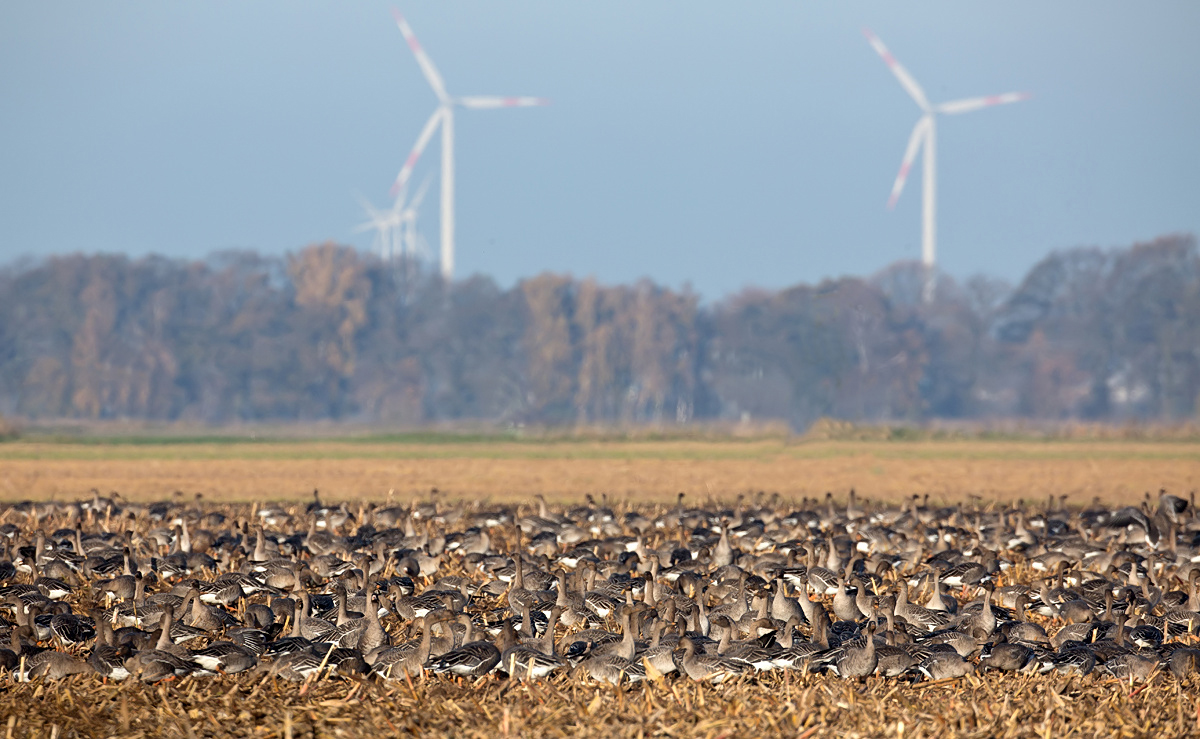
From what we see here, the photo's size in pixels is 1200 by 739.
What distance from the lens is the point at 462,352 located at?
99.2 m

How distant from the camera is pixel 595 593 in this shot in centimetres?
1625

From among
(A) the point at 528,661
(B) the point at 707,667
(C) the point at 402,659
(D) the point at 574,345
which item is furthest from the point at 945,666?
(D) the point at 574,345

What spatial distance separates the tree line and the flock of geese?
5778 centimetres

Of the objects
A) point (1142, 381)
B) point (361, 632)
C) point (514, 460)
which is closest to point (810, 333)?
point (1142, 381)

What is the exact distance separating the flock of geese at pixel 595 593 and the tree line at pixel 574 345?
5778 cm

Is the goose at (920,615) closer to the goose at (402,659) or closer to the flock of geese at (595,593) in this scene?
the flock of geese at (595,593)

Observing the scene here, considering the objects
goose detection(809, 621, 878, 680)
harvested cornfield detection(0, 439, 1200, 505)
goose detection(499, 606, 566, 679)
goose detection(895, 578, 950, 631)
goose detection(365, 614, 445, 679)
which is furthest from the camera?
harvested cornfield detection(0, 439, 1200, 505)

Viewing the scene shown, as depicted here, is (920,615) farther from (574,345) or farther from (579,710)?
(574,345)

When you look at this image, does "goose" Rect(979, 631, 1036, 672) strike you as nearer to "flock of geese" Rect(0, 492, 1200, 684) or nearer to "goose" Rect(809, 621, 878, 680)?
"flock of geese" Rect(0, 492, 1200, 684)

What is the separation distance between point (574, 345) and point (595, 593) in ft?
275

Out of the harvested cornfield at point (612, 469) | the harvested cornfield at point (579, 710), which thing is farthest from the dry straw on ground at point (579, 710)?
the harvested cornfield at point (612, 469)

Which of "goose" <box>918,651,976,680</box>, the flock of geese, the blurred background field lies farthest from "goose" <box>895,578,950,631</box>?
the blurred background field

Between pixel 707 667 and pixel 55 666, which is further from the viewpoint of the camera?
pixel 707 667

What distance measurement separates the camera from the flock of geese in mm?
12477
